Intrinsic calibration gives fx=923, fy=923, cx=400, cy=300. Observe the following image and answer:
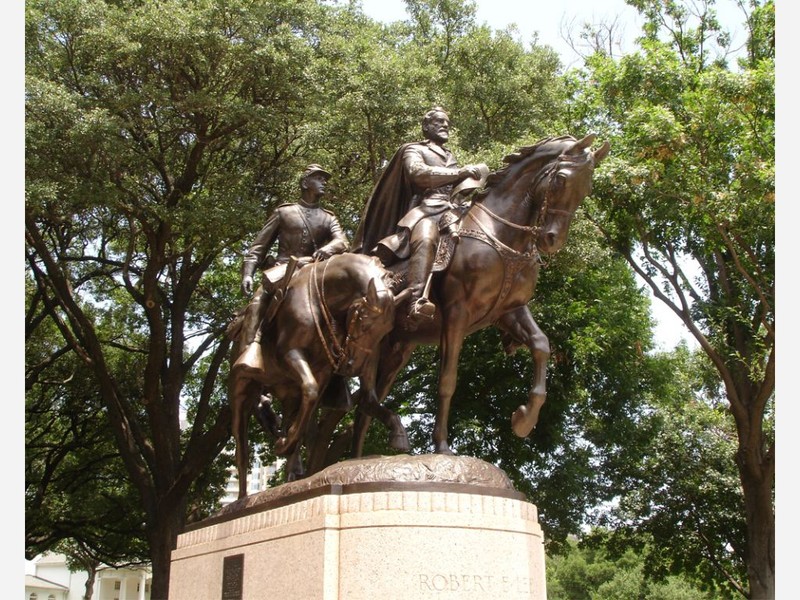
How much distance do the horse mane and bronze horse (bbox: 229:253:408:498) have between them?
1335mm

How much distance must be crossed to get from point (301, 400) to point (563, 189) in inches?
122

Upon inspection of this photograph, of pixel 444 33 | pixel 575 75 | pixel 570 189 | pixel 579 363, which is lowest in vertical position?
pixel 570 189

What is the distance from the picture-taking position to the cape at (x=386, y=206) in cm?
948

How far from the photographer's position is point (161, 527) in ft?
62.5

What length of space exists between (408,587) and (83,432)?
21.8 metres

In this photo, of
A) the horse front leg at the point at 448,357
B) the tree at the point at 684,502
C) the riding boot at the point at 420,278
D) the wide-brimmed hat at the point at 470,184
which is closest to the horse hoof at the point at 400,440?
the horse front leg at the point at 448,357

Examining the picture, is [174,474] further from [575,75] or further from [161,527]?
[575,75]

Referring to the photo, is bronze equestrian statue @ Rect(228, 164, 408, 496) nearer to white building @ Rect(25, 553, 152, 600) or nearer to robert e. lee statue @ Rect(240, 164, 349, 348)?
robert e. lee statue @ Rect(240, 164, 349, 348)

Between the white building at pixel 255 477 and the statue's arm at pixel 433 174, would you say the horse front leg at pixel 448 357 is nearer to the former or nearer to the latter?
the statue's arm at pixel 433 174

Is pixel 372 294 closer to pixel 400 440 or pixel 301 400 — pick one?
pixel 301 400

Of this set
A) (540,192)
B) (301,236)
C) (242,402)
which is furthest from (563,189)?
(242,402)

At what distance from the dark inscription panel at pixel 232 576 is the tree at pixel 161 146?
33.3 ft

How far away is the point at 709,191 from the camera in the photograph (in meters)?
17.5

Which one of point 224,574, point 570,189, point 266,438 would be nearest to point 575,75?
point 266,438
